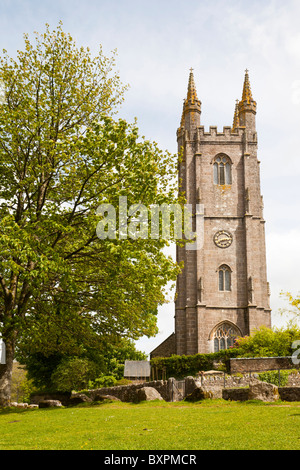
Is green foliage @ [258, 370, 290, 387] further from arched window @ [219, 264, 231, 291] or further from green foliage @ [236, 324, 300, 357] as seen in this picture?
arched window @ [219, 264, 231, 291]

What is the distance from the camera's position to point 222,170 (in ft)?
166

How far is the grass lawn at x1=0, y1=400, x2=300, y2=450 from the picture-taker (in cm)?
843

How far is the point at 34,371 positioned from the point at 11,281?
19.0 m

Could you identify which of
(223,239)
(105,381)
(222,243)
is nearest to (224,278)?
(222,243)

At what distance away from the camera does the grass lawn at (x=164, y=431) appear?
843cm

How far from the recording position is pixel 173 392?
19.6 m

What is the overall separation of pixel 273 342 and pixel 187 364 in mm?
10323

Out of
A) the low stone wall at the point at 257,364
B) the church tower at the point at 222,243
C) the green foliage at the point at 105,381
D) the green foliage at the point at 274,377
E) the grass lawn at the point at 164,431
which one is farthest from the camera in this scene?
the church tower at the point at 222,243

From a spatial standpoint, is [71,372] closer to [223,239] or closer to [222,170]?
[223,239]

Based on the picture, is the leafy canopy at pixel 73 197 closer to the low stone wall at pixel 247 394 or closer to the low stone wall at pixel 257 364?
the low stone wall at pixel 247 394

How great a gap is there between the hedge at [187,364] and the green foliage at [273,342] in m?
5.25

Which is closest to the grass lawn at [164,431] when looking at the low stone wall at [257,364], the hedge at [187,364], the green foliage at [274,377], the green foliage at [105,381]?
the green foliage at [274,377]

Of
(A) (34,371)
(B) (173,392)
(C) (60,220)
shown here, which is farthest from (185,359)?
(C) (60,220)
